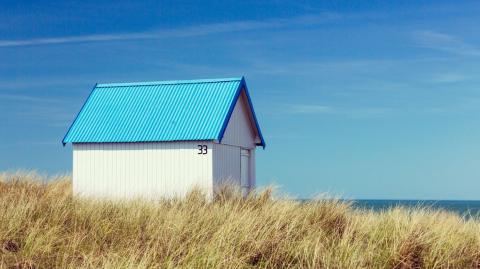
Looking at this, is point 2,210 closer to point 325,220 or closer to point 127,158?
point 325,220

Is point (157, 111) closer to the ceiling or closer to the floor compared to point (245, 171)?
closer to the ceiling

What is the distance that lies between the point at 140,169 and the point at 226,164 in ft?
9.05

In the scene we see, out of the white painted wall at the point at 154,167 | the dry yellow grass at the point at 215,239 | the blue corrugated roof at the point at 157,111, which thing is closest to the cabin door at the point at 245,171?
the white painted wall at the point at 154,167

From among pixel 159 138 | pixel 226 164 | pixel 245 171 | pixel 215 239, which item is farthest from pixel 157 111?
pixel 215 239

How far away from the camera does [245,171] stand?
23984mm

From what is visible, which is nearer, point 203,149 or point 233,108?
point 203,149

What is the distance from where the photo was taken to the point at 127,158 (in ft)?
69.4

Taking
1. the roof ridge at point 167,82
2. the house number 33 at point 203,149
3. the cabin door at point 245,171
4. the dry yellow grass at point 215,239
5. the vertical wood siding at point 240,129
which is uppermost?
the roof ridge at point 167,82

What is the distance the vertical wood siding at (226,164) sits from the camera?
20.5 m

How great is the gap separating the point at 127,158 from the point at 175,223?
894cm

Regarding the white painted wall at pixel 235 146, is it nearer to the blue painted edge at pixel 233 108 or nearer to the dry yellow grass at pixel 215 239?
the blue painted edge at pixel 233 108

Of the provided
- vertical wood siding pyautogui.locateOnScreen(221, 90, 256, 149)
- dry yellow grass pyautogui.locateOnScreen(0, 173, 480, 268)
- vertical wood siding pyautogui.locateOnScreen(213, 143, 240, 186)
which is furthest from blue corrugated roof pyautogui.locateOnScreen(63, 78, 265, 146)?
dry yellow grass pyautogui.locateOnScreen(0, 173, 480, 268)

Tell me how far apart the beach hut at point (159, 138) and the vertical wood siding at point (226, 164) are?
0.03m

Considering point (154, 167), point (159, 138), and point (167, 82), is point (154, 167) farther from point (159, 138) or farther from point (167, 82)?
point (167, 82)
